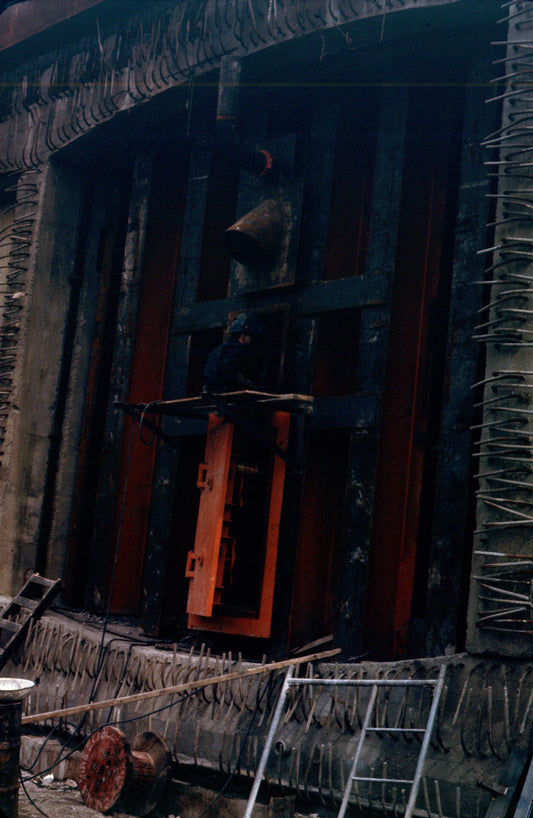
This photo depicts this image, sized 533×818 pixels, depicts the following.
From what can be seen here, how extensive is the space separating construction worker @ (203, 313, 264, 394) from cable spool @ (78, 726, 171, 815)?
4.13m

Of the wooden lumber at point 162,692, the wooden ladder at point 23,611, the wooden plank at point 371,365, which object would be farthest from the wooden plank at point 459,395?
the wooden ladder at point 23,611

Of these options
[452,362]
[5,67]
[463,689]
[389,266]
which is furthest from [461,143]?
[5,67]

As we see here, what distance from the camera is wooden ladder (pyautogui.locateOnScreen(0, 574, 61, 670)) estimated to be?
13.7 meters

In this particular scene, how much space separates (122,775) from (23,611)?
3968mm

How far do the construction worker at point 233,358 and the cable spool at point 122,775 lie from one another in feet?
13.5

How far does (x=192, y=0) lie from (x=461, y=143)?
481cm

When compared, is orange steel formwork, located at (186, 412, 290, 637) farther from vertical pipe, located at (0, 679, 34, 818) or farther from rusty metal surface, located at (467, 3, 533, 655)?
vertical pipe, located at (0, 679, 34, 818)

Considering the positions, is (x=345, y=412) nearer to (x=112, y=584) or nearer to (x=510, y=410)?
(x=510, y=410)

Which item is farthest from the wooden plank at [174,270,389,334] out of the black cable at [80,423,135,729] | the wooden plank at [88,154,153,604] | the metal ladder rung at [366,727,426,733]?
the metal ladder rung at [366,727,426,733]

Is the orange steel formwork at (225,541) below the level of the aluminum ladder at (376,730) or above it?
above

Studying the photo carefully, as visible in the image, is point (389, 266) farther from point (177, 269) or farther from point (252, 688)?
point (252, 688)

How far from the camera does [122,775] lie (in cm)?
1075

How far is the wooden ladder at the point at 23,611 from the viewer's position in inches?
539

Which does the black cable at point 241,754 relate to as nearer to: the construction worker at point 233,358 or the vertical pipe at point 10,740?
the vertical pipe at point 10,740
